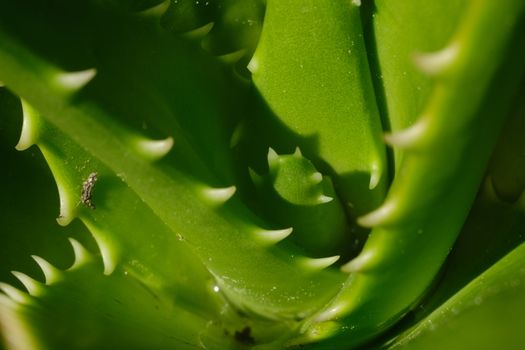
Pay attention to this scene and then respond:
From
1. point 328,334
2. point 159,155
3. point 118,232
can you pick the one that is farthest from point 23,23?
point 328,334

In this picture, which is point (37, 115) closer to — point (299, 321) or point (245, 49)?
point (245, 49)

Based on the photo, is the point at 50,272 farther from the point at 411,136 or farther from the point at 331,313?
the point at 411,136

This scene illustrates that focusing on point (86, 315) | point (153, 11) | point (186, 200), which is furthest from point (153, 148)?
point (86, 315)

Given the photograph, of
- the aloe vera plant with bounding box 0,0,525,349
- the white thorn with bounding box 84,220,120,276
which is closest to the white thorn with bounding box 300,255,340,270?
the aloe vera plant with bounding box 0,0,525,349

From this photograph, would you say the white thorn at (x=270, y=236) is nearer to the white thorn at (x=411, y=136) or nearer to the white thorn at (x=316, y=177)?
the white thorn at (x=316, y=177)

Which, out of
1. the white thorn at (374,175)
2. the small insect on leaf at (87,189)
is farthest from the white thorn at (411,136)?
the small insect on leaf at (87,189)

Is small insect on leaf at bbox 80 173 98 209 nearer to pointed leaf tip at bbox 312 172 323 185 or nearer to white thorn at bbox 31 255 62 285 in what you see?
white thorn at bbox 31 255 62 285
